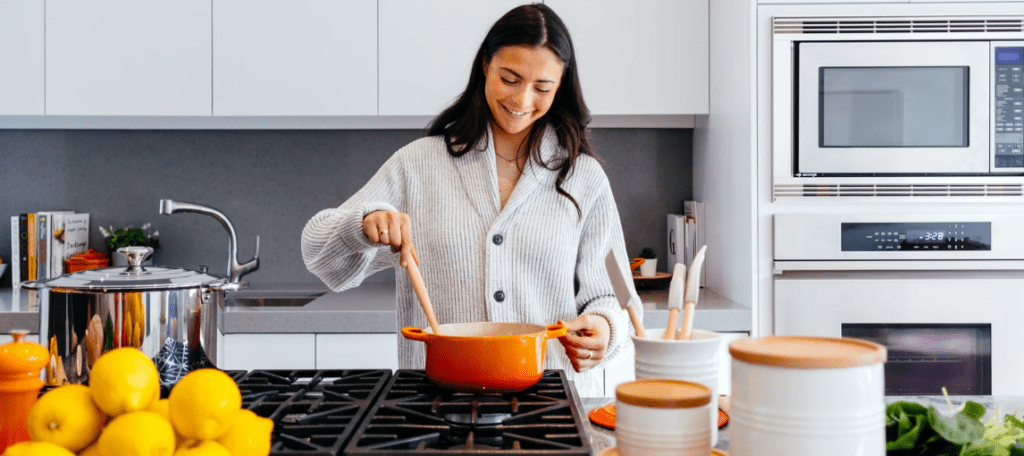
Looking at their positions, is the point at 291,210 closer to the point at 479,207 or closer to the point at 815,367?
the point at 479,207

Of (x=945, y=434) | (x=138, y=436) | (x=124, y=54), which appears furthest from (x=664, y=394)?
(x=124, y=54)

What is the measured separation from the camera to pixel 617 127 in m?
2.62

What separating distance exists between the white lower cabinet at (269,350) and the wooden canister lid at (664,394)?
1520 mm

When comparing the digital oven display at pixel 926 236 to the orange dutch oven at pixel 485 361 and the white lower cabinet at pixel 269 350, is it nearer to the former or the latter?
the orange dutch oven at pixel 485 361

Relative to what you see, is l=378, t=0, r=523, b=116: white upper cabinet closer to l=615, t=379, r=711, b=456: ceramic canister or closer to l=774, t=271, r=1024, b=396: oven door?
l=774, t=271, r=1024, b=396: oven door

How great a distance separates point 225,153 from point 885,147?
6.93 feet

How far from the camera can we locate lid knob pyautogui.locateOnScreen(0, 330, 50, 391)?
0.68 metres

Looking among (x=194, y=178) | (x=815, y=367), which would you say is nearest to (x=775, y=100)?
(x=815, y=367)

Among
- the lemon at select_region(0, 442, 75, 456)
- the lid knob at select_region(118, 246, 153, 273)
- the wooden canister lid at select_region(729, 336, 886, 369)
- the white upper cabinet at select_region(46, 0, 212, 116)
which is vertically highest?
the white upper cabinet at select_region(46, 0, 212, 116)

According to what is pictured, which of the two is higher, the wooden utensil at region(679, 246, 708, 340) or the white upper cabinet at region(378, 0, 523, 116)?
the white upper cabinet at region(378, 0, 523, 116)

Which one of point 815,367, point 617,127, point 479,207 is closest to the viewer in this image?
point 815,367

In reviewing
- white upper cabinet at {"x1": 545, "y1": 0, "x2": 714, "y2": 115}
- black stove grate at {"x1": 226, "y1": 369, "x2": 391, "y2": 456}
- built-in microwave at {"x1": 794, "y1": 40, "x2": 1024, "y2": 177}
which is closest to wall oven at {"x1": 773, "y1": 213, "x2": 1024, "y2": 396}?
built-in microwave at {"x1": 794, "y1": 40, "x2": 1024, "y2": 177}

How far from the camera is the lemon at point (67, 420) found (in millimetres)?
Answer: 571

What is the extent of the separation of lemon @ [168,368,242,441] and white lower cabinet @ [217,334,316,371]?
146 cm
